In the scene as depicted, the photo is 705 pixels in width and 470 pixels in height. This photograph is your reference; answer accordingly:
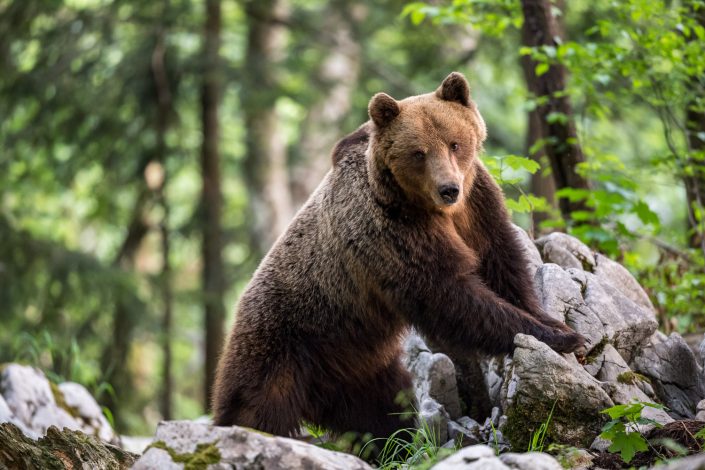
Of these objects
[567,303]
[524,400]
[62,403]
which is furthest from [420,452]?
[62,403]

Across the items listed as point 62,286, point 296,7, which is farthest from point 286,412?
point 296,7

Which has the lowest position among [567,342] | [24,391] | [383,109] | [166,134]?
[166,134]

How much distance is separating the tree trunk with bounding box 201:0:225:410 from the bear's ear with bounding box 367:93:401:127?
27.2ft

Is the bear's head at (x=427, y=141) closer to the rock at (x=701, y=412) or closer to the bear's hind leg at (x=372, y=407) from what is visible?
the bear's hind leg at (x=372, y=407)

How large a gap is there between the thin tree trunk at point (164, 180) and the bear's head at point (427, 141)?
847cm

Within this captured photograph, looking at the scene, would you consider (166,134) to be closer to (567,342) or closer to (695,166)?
(695,166)

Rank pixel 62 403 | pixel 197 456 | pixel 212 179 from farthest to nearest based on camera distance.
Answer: pixel 212 179, pixel 62 403, pixel 197 456

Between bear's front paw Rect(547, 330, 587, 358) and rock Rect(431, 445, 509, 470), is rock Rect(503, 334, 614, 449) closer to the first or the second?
bear's front paw Rect(547, 330, 587, 358)

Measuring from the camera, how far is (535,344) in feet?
16.4

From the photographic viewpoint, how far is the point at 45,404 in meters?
7.46

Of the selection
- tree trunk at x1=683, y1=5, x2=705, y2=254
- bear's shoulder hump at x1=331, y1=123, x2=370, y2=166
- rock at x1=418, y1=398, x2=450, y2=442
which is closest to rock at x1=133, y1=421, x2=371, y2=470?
rock at x1=418, y1=398, x2=450, y2=442

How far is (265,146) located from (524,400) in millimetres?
11528

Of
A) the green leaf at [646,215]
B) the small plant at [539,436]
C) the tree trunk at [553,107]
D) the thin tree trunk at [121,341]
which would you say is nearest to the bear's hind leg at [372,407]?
the small plant at [539,436]

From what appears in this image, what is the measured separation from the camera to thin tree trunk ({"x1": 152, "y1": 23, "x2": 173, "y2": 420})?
44.5 ft
